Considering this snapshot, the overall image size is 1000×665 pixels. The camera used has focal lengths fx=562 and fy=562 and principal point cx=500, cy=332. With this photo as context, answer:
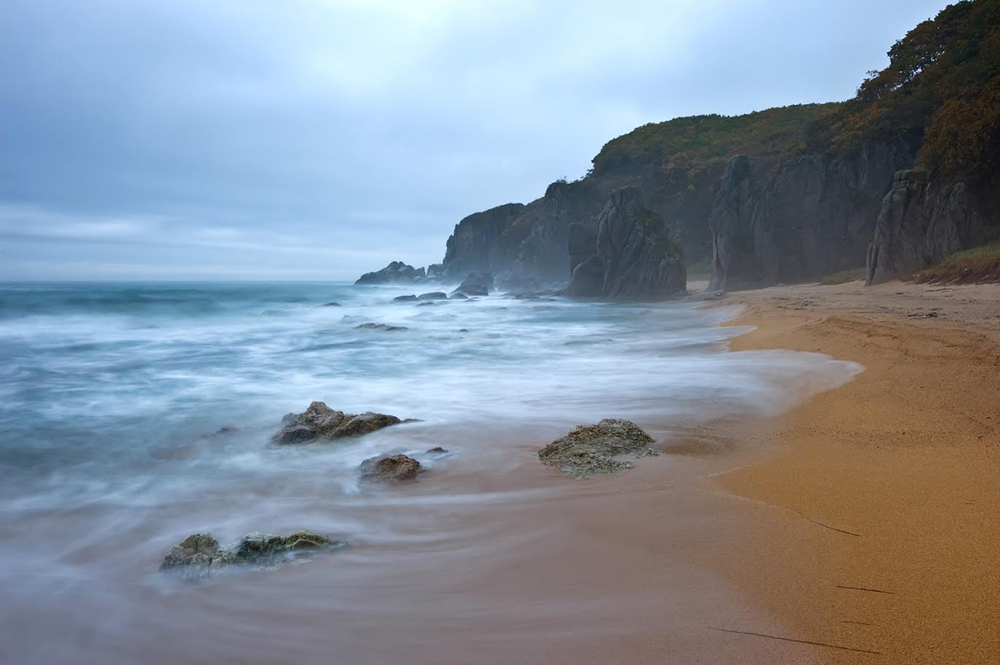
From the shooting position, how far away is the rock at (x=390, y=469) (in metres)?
4.85

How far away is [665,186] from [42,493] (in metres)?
52.7

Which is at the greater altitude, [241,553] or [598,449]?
[598,449]

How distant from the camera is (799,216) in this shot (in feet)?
112

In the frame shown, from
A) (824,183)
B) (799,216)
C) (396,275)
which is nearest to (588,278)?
(799,216)

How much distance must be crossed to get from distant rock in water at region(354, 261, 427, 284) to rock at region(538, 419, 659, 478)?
3867 inches

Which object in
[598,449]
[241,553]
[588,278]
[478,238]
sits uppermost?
[478,238]

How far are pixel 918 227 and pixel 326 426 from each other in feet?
82.2

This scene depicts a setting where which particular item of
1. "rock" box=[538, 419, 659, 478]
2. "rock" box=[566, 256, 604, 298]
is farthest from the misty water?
"rock" box=[566, 256, 604, 298]

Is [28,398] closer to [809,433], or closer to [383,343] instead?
[383,343]

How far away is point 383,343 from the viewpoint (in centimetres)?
1827

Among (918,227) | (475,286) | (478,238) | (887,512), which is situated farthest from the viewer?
(478,238)

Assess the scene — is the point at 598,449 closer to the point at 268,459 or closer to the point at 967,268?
the point at 268,459

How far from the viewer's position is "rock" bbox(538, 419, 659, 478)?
4500 mm

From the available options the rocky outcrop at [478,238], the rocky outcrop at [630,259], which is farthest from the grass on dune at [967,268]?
the rocky outcrop at [478,238]
